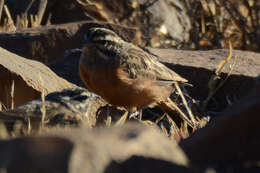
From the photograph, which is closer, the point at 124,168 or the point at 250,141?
the point at 124,168

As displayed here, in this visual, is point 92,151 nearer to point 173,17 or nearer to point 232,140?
point 232,140

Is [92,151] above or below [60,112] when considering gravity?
above

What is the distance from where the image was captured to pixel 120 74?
8.12 metres

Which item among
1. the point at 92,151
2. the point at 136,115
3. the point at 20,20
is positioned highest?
the point at 92,151

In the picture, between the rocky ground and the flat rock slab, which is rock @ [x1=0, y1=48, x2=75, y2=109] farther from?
the flat rock slab

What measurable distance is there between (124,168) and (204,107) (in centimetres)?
555

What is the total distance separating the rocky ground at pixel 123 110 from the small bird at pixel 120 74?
0.76ft

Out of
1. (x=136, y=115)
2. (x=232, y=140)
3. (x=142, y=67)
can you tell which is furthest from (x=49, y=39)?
(x=232, y=140)

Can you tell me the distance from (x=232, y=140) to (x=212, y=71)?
4.93 meters

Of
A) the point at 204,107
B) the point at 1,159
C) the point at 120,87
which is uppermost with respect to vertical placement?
the point at 1,159

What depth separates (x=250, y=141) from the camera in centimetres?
473

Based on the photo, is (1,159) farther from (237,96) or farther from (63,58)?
(63,58)

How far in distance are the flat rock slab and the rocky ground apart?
0.05ft

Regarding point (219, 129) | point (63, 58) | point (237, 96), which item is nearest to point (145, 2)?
point (63, 58)
